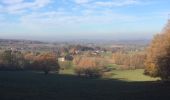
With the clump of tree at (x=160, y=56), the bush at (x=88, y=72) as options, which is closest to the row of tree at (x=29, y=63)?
the bush at (x=88, y=72)

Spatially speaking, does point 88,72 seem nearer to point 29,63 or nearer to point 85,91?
point 29,63

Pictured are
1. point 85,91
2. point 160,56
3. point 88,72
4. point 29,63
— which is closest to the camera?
point 85,91

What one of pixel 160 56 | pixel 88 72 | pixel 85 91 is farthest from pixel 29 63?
pixel 85 91

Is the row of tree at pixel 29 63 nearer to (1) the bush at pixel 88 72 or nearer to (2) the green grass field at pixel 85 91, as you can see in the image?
(1) the bush at pixel 88 72

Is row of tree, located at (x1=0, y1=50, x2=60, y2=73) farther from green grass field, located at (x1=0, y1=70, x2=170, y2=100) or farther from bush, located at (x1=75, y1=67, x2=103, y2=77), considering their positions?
green grass field, located at (x1=0, y1=70, x2=170, y2=100)

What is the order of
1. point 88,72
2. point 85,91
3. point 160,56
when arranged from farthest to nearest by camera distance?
1. point 88,72
2. point 160,56
3. point 85,91

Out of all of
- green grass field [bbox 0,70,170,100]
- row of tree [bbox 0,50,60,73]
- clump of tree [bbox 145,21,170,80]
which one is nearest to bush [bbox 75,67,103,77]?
row of tree [bbox 0,50,60,73]

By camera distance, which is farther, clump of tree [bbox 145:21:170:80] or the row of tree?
the row of tree

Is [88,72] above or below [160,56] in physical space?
below

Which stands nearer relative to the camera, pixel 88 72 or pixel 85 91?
pixel 85 91
